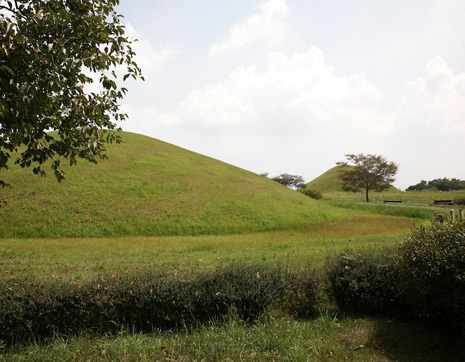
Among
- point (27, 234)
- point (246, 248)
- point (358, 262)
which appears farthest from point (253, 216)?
point (358, 262)

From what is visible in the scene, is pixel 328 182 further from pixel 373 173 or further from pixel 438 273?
pixel 438 273

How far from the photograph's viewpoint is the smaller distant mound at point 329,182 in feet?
339

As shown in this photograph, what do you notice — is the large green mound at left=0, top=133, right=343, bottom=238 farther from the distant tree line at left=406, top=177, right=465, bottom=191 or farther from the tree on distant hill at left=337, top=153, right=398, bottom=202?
the distant tree line at left=406, top=177, right=465, bottom=191

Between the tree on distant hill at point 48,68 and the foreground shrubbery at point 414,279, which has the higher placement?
the tree on distant hill at point 48,68

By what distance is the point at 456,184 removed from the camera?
101 metres

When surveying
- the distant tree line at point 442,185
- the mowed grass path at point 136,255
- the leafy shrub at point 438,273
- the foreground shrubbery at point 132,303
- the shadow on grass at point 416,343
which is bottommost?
the mowed grass path at point 136,255

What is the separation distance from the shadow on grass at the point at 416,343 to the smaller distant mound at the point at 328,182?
99.5m

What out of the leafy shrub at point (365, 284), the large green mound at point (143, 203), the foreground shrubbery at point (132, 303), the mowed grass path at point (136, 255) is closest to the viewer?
the foreground shrubbery at point (132, 303)

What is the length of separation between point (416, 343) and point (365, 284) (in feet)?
5.09

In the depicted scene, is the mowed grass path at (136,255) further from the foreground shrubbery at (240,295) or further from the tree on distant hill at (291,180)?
the tree on distant hill at (291,180)

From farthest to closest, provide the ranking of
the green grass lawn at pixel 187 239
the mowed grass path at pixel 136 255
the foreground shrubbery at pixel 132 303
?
1. the mowed grass path at pixel 136 255
2. the foreground shrubbery at pixel 132 303
3. the green grass lawn at pixel 187 239

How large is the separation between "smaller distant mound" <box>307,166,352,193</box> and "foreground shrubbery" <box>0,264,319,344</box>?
100264mm

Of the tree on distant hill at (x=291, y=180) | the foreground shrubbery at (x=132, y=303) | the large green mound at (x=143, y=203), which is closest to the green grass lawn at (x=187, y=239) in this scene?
the large green mound at (x=143, y=203)

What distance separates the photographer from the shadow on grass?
5332mm
